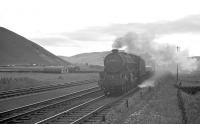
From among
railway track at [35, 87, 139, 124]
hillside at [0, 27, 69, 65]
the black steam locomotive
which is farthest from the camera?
hillside at [0, 27, 69, 65]

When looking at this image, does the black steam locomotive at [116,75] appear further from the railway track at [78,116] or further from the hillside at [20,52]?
the hillside at [20,52]

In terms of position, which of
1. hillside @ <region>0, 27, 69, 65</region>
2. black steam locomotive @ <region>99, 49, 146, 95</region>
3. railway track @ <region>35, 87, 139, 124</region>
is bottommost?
railway track @ <region>35, 87, 139, 124</region>

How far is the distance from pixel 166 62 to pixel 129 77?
96.5 ft

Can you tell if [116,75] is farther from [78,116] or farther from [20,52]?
[20,52]

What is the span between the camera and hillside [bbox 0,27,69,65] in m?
155

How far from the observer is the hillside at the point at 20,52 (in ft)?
510

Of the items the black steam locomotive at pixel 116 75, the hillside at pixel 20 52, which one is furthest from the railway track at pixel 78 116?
the hillside at pixel 20 52

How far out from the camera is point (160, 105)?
19422 mm

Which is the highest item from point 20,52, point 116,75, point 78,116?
point 20,52

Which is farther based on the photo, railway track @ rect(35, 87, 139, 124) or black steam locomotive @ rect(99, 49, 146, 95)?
black steam locomotive @ rect(99, 49, 146, 95)

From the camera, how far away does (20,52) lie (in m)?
169

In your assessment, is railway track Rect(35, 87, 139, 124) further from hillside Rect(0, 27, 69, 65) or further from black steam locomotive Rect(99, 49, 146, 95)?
hillside Rect(0, 27, 69, 65)

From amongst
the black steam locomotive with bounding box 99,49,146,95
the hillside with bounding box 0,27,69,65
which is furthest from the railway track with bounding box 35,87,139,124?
the hillside with bounding box 0,27,69,65

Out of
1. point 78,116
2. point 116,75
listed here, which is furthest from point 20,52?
point 78,116
